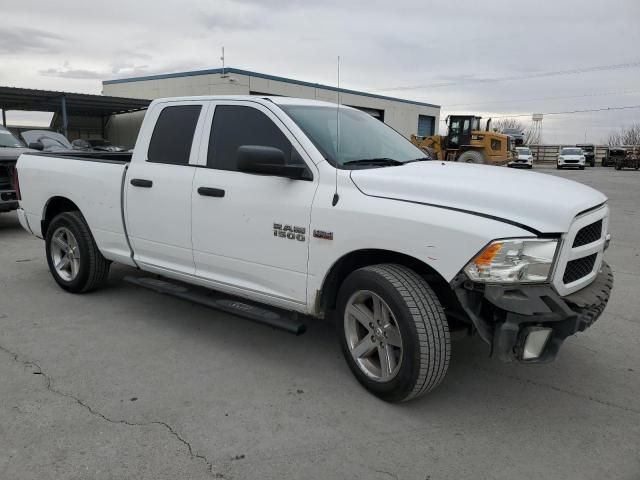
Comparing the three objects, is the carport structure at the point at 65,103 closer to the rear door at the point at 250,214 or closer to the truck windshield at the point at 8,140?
the truck windshield at the point at 8,140

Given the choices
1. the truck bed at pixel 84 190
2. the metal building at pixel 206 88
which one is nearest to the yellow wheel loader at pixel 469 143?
the metal building at pixel 206 88

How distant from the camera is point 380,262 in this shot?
3488 millimetres

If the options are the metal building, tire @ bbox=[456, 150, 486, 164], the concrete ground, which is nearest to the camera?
the concrete ground

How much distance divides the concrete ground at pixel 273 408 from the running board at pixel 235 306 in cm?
35

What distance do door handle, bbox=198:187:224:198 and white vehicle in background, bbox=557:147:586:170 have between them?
139ft

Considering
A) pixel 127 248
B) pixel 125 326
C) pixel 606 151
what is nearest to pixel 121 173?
pixel 127 248

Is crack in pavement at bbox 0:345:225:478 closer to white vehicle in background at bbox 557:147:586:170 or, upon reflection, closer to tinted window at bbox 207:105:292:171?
tinted window at bbox 207:105:292:171

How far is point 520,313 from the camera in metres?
2.79

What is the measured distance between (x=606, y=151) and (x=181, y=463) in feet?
178

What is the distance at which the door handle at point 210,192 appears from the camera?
13.0 ft

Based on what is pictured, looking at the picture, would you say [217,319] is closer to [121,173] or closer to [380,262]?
[121,173]

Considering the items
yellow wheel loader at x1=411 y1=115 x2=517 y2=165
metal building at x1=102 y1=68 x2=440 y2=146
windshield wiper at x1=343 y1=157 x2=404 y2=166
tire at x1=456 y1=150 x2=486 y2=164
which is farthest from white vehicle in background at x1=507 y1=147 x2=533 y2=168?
windshield wiper at x1=343 y1=157 x2=404 y2=166

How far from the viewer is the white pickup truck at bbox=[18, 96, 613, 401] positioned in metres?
2.88

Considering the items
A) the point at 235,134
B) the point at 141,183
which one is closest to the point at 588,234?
the point at 235,134
